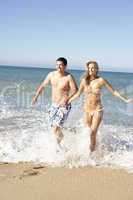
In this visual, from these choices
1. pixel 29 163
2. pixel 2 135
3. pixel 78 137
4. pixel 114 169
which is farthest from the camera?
pixel 2 135

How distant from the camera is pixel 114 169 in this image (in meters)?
5.38

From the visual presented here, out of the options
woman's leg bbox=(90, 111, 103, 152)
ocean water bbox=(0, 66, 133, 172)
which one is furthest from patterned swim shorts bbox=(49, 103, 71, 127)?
woman's leg bbox=(90, 111, 103, 152)

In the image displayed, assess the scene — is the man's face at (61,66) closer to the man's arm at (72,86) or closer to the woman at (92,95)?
the man's arm at (72,86)

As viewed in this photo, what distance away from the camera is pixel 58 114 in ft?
21.1

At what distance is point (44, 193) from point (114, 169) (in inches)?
54.5

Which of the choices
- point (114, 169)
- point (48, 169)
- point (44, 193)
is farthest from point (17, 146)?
point (44, 193)

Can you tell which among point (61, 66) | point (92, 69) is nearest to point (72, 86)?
point (61, 66)

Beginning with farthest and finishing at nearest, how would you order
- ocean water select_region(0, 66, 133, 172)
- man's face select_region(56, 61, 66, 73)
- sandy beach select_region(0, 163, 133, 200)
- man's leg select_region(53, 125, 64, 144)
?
A: man's leg select_region(53, 125, 64, 144) < man's face select_region(56, 61, 66, 73) < ocean water select_region(0, 66, 133, 172) < sandy beach select_region(0, 163, 133, 200)

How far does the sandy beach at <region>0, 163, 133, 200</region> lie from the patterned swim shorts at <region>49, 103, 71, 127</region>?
113cm

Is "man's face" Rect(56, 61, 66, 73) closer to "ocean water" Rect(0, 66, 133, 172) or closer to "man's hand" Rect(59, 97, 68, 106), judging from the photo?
"man's hand" Rect(59, 97, 68, 106)

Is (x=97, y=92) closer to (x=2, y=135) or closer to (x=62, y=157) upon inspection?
(x=62, y=157)

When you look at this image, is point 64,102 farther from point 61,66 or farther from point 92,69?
point 92,69

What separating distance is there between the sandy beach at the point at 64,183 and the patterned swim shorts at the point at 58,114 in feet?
3.70

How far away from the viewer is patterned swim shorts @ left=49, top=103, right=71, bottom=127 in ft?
21.1
